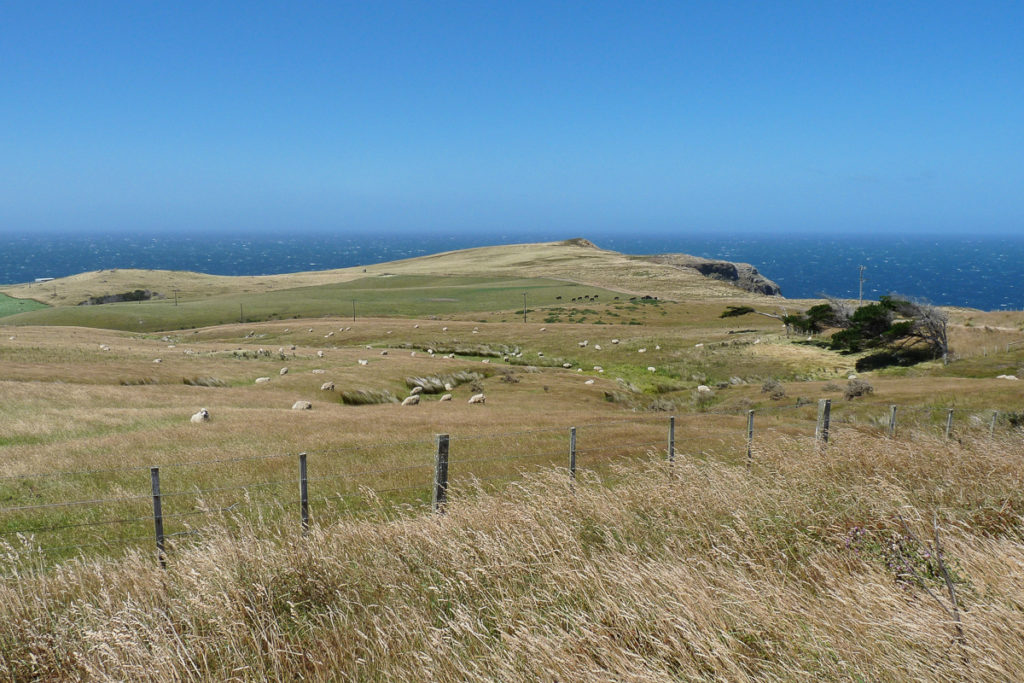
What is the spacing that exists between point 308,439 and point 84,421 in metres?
8.49

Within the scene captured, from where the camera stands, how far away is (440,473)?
11281mm

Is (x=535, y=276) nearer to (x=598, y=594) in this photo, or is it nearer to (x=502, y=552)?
(x=502, y=552)

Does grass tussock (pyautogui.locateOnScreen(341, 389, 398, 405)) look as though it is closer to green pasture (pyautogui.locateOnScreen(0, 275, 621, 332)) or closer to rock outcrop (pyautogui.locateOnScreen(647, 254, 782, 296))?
green pasture (pyautogui.locateOnScreen(0, 275, 621, 332))

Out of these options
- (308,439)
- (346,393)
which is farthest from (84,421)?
(346,393)

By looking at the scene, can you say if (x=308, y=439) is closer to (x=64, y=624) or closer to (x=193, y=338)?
(x=64, y=624)

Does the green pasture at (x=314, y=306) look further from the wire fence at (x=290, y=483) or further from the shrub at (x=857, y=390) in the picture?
the wire fence at (x=290, y=483)

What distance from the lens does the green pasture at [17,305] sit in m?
130

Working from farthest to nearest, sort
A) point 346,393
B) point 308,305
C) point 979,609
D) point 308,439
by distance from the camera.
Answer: point 308,305 < point 346,393 < point 308,439 < point 979,609

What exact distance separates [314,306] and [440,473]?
109 metres

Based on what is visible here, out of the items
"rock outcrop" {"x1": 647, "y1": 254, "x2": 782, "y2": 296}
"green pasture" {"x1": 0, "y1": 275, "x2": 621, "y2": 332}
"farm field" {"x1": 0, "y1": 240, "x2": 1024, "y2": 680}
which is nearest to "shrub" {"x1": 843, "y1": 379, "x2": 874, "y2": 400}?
"farm field" {"x1": 0, "y1": 240, "x2": 1024, "y2": 680}

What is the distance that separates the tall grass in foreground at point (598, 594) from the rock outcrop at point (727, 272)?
169 m

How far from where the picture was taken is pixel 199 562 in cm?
763

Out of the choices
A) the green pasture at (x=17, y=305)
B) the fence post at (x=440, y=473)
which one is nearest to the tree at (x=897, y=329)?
the fence post at (x=440, y=473)

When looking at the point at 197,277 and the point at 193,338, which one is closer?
the point at 193,338
